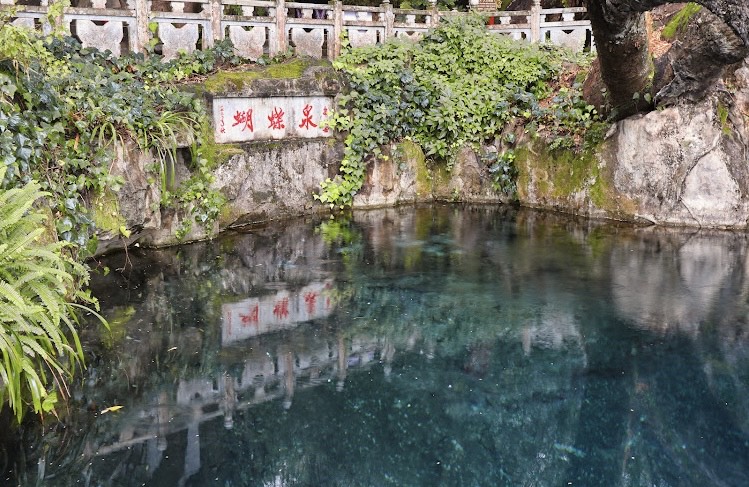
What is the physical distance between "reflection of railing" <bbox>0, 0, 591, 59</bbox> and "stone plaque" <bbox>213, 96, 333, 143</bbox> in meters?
1.26

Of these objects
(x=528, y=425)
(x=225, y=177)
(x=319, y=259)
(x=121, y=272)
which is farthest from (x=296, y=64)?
(x=528, y=425)

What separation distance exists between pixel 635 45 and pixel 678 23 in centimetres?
549

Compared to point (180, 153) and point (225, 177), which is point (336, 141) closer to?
point (225, 177)

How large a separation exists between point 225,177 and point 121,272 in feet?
9.68

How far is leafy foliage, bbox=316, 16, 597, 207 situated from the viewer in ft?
46.5

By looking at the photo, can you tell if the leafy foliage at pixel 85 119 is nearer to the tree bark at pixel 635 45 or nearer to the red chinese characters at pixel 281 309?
the red chinese characters at pixel 281 309

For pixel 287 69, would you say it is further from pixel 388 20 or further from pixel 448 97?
pixel 448 97

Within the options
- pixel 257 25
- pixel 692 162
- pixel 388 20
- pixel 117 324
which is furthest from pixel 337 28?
pixel 117 324

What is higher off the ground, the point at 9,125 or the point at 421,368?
the point at 9,125

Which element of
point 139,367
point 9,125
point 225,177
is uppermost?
point 9,125

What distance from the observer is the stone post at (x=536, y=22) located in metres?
16.0

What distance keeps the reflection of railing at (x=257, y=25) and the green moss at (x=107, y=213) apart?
3.31 metres

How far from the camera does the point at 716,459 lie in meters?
Result: 5.75

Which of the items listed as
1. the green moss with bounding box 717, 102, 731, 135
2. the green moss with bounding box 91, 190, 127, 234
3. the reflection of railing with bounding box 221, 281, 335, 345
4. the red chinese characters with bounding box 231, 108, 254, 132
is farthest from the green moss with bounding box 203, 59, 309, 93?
the green moss with bounding box 717, 102, 731, 135
